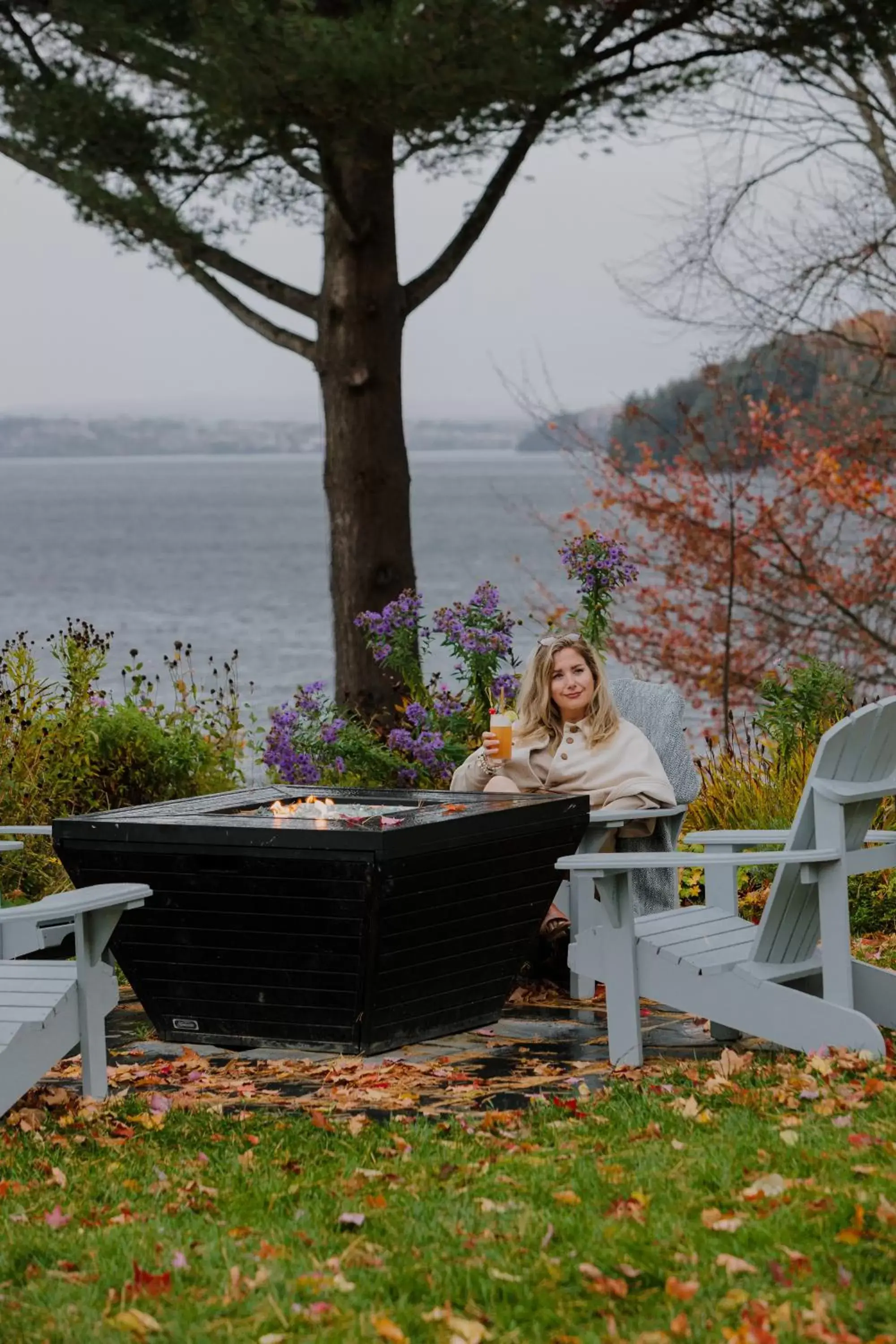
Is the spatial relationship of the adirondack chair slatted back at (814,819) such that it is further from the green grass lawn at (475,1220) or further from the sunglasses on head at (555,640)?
the sunglasses on head at (555,640)

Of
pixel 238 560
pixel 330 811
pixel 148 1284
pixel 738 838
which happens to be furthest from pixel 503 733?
pixel 238 560

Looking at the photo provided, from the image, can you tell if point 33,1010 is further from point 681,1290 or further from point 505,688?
point 505,688

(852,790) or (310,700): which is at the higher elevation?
(852,790)

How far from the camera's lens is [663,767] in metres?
5.94

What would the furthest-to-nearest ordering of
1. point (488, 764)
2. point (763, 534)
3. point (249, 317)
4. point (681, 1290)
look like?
point (763, 534)
point (249, 317)
point (488, 764)
point (681, 1290)

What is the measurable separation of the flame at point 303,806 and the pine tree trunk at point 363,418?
438 cm

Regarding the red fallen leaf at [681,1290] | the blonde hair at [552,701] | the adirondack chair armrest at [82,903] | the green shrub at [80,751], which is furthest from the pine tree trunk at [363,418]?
the red fallen leaf at [681,1290]

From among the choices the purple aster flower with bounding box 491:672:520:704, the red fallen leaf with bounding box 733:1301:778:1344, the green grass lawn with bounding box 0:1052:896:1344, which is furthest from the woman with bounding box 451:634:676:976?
the red fallen leaf with bounding box 733:1301:778:1344

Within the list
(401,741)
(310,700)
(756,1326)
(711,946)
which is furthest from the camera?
(310,700)

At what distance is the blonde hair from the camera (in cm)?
586

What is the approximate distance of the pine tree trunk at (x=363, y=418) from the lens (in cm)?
987

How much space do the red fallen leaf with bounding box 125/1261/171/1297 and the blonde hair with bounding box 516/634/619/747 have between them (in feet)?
10.5

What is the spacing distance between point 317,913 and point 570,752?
146cm

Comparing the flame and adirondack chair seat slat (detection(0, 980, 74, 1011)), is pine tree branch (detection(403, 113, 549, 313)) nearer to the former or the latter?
the flame
